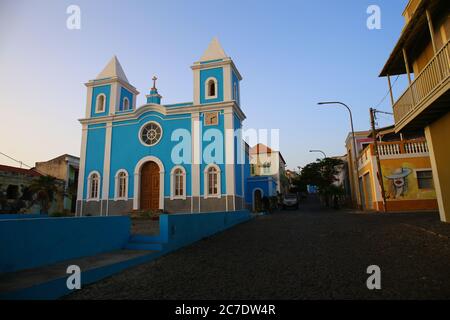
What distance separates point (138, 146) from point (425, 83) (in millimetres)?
17425

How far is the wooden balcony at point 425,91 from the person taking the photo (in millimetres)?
6890

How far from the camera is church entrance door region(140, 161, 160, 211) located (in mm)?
19422

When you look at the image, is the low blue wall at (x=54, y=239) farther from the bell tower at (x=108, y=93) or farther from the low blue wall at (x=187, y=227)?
the bell tower at (x=108, y=93)

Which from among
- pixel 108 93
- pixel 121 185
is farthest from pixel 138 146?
pixel 108 93

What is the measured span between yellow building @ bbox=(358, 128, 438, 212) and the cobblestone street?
33.6 ft

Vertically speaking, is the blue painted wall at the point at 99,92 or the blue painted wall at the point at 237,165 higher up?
the blue painted wall at the point at 99,92

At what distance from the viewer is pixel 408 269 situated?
465 centimetres

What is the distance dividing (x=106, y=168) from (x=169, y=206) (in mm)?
5934

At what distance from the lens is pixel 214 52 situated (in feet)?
69.5

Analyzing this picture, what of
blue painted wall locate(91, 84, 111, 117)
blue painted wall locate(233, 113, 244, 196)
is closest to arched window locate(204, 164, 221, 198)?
blue painted wall locate(233, 113, 244, 196)

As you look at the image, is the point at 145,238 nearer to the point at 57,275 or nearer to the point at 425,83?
the point at 57,275

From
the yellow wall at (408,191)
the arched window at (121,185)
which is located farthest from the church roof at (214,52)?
the yellow wall at (408,191)

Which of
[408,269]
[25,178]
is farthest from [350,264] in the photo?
[25,178]

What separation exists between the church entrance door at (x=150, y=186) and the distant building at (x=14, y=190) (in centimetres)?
1262
